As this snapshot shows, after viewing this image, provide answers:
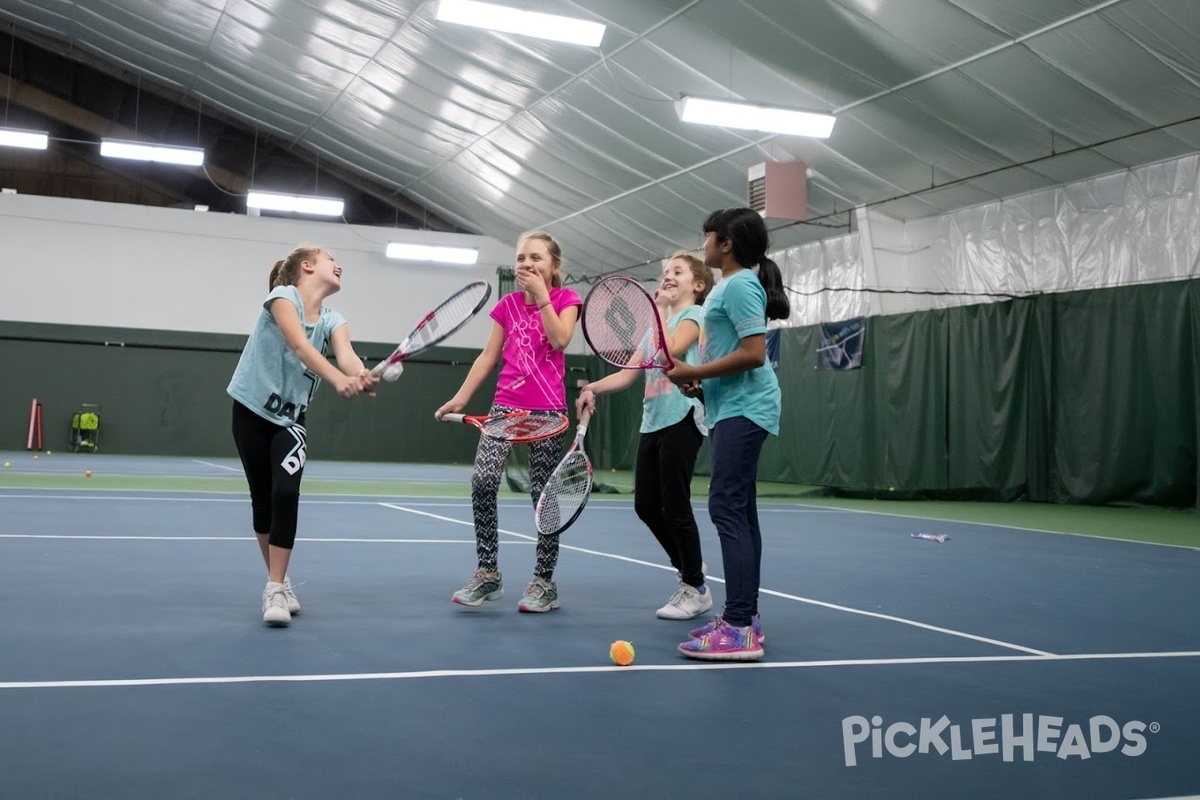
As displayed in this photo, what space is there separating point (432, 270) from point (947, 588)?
21.8m

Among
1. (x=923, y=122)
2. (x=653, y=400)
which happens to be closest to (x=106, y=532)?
(x=653, y=400)

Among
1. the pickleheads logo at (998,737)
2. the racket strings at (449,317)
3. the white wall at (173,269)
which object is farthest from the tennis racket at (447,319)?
the white wall at (173,269)

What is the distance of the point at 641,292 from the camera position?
4.64 metres

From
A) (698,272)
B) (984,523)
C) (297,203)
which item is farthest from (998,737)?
(297,203)

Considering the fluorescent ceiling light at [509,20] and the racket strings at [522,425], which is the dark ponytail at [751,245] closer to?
the racket strings at [522,425]

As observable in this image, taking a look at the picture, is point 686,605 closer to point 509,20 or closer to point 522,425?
point 522,425

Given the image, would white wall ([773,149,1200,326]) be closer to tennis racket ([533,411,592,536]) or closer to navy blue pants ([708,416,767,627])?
tennis racket ([533,411,592,536])

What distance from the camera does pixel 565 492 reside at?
4828 mm

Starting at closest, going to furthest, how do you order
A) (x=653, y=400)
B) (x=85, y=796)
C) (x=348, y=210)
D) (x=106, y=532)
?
1. (x=85, y=796)
2. (x=653, y=400)
3. (x=106, y=532)
4. (x=348, y=210)

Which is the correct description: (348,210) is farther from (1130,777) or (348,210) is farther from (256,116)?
(1130,777)

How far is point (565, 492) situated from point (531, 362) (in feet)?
1.92

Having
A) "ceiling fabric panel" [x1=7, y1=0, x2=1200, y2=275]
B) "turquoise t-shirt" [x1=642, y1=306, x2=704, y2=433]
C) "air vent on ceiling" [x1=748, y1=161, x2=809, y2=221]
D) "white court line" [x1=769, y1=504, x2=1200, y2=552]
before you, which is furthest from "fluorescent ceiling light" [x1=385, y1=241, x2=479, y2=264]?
"turquoise t-shirt" [x1=642, y1=306, x2=704, y2=433]

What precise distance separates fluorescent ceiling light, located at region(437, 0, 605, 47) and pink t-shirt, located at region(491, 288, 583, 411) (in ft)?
24.0

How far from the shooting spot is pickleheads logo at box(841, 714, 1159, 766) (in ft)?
9.34
